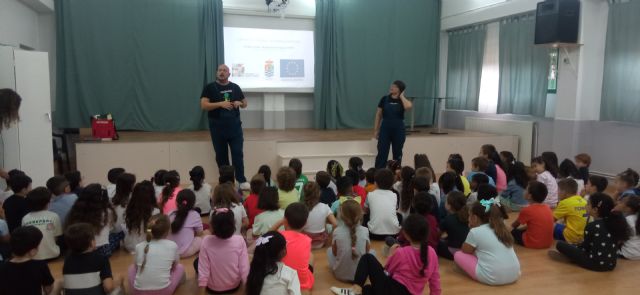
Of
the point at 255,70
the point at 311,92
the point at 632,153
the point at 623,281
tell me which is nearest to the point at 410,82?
the point at 311,92

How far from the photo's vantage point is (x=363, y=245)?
2783mm

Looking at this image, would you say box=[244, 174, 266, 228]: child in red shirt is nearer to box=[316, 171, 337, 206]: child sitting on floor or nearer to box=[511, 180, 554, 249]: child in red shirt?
box=[316, 171, 337, 206]: child sitting on floor

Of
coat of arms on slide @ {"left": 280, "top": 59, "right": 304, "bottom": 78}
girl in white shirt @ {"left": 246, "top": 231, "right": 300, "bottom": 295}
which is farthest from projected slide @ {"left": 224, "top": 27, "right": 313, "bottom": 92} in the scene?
girl in white shirt @ {"left": 246, "top": 231, "right": 300, "bottom": 295}

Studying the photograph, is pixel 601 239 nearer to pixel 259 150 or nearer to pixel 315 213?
pixel 315 213

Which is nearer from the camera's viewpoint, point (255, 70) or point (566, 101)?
point (566, 101)

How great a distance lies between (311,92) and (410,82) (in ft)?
6.46

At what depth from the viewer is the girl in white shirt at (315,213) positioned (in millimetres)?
3154

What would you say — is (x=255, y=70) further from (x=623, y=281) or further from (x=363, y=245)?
(x=623, y=281)

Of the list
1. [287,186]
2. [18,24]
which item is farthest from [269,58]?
[287,186]

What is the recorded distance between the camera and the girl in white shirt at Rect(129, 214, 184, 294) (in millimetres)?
2434

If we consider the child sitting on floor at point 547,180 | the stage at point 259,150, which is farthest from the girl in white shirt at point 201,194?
the child sitting on floor at point 547,180

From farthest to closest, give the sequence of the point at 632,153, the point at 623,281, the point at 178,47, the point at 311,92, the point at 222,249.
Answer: the point at 311,92 < the point at 178,47 < the point at 632,153 < the point at 623,281 < the point at 222,249

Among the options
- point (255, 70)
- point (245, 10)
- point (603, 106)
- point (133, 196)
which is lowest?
point (133, 196)

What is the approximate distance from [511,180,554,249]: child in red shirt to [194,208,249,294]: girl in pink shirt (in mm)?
2194
